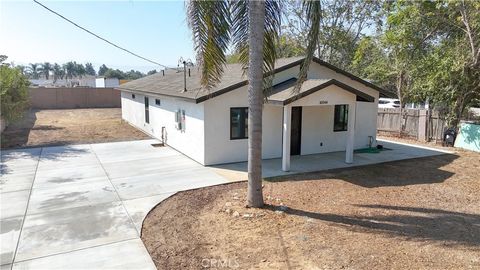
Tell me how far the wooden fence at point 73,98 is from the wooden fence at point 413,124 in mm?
28710

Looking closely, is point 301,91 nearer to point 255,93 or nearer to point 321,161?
point 321,161

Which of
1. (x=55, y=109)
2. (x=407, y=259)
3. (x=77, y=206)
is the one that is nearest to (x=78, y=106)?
(x=55, y=109)

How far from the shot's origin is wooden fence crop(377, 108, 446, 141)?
16219mm

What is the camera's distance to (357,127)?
1478 cm

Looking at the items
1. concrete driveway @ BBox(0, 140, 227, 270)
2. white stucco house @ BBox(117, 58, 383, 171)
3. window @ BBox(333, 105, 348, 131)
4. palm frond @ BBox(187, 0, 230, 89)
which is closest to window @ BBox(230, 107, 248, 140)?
white stucco house @ BBox(117, 58, 383, 171)

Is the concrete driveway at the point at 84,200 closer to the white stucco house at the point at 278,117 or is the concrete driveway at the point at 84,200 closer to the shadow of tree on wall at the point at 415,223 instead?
the white stucco house at the point at 278,117

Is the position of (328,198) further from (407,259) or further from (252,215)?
(407,259)

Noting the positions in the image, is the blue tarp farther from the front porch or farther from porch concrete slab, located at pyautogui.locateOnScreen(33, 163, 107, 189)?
porch concrete slab, located at pyautogui.locateOnScreen(33, 163, 107, 189)

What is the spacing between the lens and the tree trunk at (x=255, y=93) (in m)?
6.95

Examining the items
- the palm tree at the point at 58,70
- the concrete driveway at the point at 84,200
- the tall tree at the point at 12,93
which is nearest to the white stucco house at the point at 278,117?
the concrete driveway at the point at 84,200

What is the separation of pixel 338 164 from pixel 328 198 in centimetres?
390

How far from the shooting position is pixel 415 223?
671 centimetres

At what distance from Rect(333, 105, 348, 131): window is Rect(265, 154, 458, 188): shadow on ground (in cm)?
270

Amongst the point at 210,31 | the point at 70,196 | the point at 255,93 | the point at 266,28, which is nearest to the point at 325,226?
the point at 255,93
